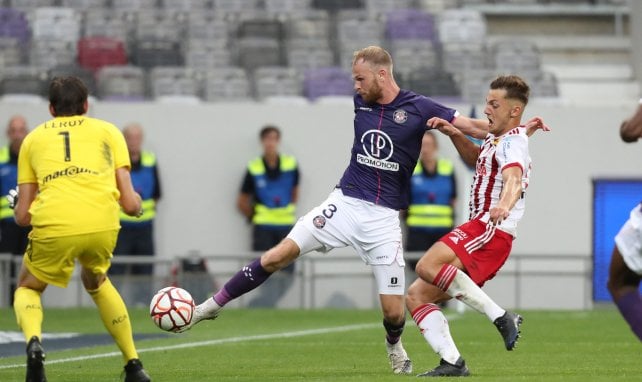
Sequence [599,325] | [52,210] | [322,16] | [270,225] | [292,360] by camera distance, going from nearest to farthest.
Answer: [52,210] → [292,360] → [599,325] → [270,225] → [322,16]

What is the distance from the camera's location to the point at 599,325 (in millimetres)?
16281

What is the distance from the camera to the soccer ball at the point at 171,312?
9.93 metres

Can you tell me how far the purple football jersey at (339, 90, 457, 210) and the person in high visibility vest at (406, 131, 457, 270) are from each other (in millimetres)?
9039

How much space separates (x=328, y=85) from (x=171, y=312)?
11.5m

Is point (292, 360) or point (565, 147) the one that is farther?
point (565, 147)

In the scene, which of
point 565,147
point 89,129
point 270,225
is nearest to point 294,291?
point 270,225

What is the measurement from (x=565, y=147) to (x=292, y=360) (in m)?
10.2

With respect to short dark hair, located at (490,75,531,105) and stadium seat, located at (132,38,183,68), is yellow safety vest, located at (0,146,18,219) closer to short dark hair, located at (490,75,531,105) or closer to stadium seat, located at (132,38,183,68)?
stadium seat, located at (132,38,183,68)

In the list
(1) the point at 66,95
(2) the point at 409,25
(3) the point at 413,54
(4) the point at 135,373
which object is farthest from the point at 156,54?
(4) the point at 135,373

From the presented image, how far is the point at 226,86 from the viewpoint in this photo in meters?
21.0

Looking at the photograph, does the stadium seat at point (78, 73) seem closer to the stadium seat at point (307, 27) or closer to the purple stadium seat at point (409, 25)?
the stadium seat at point (307, 27)

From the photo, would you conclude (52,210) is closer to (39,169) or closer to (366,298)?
(39,169)

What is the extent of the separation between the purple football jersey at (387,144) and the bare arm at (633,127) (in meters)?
2.31

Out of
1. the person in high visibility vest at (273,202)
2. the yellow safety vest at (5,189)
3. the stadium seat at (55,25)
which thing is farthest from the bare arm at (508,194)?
the stadium seat at (55,25)
